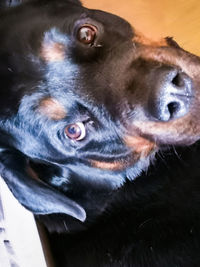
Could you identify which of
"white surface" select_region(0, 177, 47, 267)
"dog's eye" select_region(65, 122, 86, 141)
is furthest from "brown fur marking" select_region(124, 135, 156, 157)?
"white surface" select_region(0, 177, 47, 267)

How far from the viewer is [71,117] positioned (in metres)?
1.81

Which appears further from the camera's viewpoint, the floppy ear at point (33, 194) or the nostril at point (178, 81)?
the floppy ear at point (33, 194)

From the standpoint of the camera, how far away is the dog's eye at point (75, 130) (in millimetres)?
1852

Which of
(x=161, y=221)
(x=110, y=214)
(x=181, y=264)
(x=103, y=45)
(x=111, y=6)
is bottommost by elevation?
(x=181, y=264)

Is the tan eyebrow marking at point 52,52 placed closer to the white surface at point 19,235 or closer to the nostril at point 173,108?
the nostril at point 173,108

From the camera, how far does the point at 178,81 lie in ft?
5.35

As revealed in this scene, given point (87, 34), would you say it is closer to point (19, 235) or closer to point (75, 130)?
point (75, 130)

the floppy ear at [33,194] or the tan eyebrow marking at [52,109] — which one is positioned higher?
the tan eyebrow marking at [52,109]

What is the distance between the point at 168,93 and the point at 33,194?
673 millimetres

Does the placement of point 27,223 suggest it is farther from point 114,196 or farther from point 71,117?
point 71,117

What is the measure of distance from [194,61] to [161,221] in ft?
2.31

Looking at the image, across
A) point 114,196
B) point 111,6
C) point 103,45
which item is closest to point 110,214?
point 114,196

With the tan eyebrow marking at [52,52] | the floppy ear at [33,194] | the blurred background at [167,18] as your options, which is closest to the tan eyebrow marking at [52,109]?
the tan eyebrow marking at [52,52]

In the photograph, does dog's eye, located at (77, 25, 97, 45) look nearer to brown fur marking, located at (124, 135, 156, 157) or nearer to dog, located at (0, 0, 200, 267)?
dog, located at (0, 0, 200, 267)
